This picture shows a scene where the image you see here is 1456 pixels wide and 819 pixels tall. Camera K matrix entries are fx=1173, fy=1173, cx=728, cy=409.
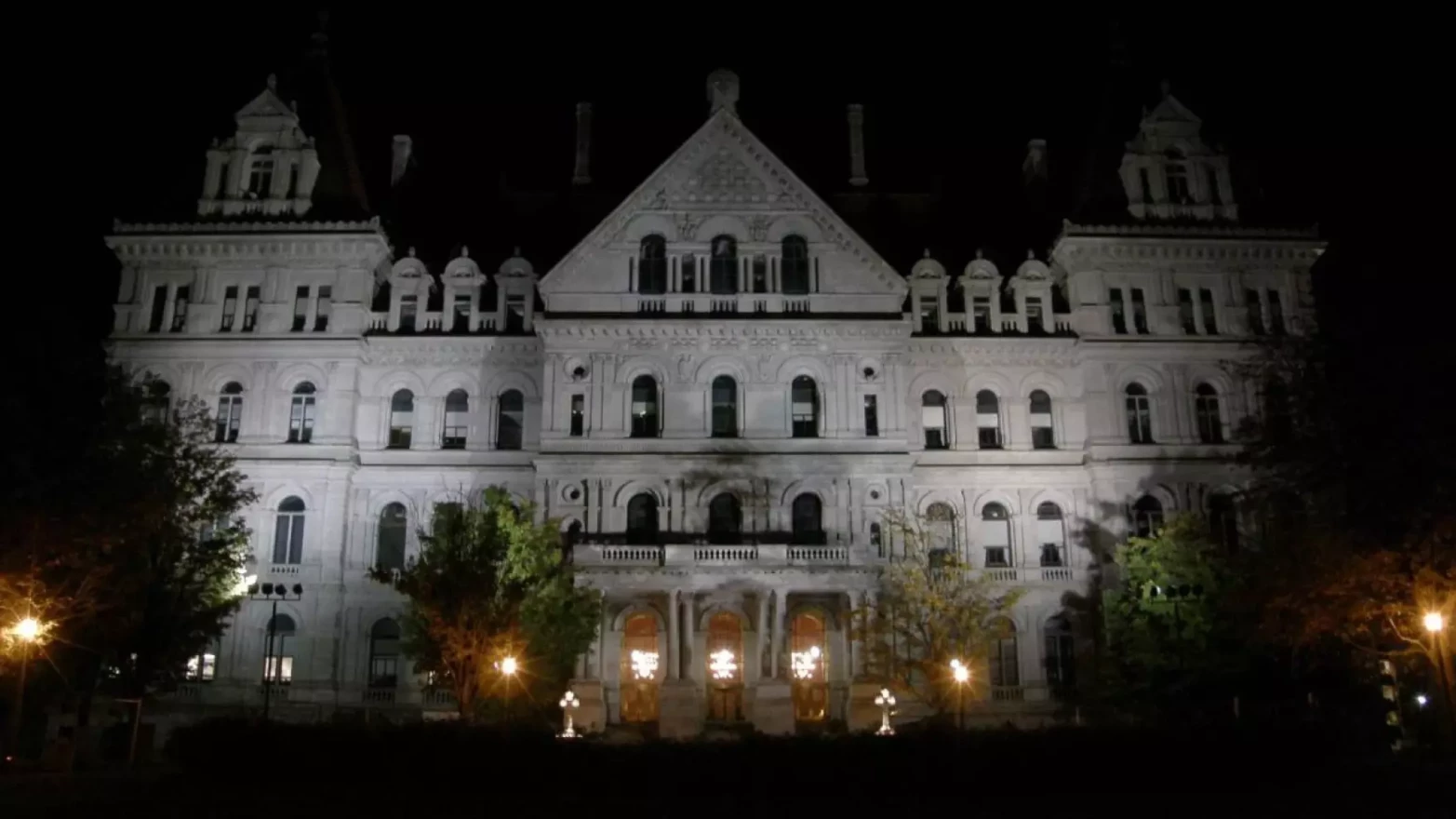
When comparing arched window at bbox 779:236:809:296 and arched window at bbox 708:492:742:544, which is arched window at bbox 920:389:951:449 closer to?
arched window at bbox 779:236:809:296

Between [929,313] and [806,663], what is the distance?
14.1 metres

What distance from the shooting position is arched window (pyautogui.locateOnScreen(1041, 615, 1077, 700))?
40812 millimetres

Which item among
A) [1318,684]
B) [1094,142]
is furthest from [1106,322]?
[1318,684]

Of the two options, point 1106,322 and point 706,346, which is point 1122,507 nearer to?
point 1106,322

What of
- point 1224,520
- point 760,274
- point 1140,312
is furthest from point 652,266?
point 1224,520

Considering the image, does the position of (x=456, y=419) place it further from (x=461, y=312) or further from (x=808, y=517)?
(x=808, y=517)

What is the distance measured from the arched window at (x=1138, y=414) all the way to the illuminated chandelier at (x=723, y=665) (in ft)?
54.8

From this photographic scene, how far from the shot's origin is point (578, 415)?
41.0m

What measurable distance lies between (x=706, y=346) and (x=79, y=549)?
20.4 m

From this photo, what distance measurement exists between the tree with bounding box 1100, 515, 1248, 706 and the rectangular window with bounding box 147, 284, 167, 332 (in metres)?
34.9

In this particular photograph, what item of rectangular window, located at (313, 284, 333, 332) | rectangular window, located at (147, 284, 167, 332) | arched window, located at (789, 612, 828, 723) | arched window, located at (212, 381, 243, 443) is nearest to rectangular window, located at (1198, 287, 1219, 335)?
arched window, located at (789, 612, 828, 723)

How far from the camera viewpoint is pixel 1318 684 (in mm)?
35562

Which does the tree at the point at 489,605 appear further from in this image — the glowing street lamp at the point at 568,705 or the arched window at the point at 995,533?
the arched window at the point at 995,533

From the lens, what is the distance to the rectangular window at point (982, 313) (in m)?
44.2
